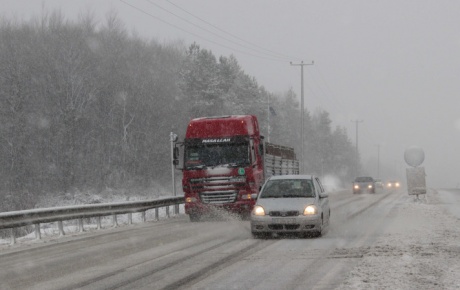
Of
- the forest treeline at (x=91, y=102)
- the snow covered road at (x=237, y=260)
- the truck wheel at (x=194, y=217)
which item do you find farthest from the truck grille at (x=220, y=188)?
the forest treeline at (x=91, y=102)

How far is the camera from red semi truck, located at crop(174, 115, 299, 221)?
20.9m

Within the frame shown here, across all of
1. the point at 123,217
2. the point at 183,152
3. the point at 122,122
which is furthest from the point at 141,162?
the point at 183,152

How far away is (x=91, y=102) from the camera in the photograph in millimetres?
58250

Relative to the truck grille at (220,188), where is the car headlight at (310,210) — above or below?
below

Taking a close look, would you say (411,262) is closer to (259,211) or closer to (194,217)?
(259,211)

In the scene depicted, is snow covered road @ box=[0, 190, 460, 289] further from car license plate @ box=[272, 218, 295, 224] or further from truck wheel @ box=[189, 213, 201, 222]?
truck wheel @ box=[189, 213, 201, 222]

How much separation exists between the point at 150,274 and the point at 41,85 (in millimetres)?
48361

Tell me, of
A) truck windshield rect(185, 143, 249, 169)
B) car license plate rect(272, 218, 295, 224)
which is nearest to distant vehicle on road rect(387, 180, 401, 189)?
truck windshield rect(185, 143, 249, 169)

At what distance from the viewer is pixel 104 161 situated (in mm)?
60469

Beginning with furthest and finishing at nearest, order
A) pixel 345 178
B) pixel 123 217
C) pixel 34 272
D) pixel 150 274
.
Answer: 1. pixel 345 178
2. pixel 123 217
3. pixel 34 272
4. pixel 150 274

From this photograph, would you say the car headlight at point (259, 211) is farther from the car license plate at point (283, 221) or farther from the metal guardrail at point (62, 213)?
the metal guardrail at point (62, 213)

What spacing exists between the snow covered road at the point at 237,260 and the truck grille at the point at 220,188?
3554 mm

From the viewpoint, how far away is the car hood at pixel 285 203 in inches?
581

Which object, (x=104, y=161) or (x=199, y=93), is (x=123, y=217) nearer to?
(x=104, y=161)
